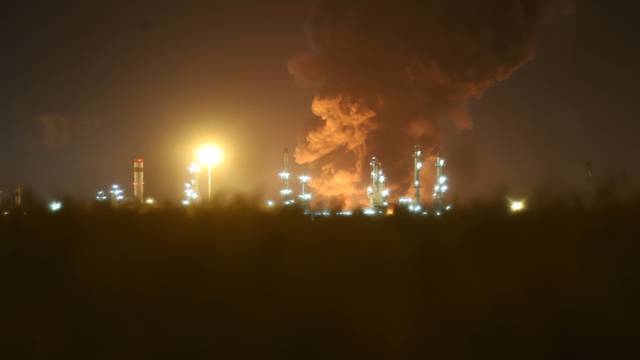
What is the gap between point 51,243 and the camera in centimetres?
1088

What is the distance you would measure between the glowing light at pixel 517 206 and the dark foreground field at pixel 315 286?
0.41 meters

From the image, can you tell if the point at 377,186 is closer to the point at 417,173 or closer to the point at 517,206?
the point at 417,173

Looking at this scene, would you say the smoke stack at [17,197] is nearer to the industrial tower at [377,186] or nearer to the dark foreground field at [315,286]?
the dark foreground field at [315,286]

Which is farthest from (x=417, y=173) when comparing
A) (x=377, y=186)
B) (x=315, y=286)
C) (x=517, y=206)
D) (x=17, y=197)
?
(x=315, y=286)

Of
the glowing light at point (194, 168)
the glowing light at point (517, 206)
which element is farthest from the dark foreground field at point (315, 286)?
the glowing light at point (194, 168)

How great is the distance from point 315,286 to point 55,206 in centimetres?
577

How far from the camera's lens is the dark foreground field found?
25.8ft

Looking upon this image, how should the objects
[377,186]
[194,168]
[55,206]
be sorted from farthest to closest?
[377,186] < [194,168] < [55,206]

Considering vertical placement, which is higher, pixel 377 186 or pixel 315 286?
pixel 377 186

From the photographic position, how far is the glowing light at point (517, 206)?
41.9ft

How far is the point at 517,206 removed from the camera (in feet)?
42.8

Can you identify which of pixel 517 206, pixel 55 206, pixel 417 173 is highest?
pixel 417 173

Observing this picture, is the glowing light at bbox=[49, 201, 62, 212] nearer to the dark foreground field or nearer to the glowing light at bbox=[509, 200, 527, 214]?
the dark foreground field

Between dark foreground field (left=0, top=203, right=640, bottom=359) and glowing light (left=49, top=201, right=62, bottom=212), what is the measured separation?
41cm
